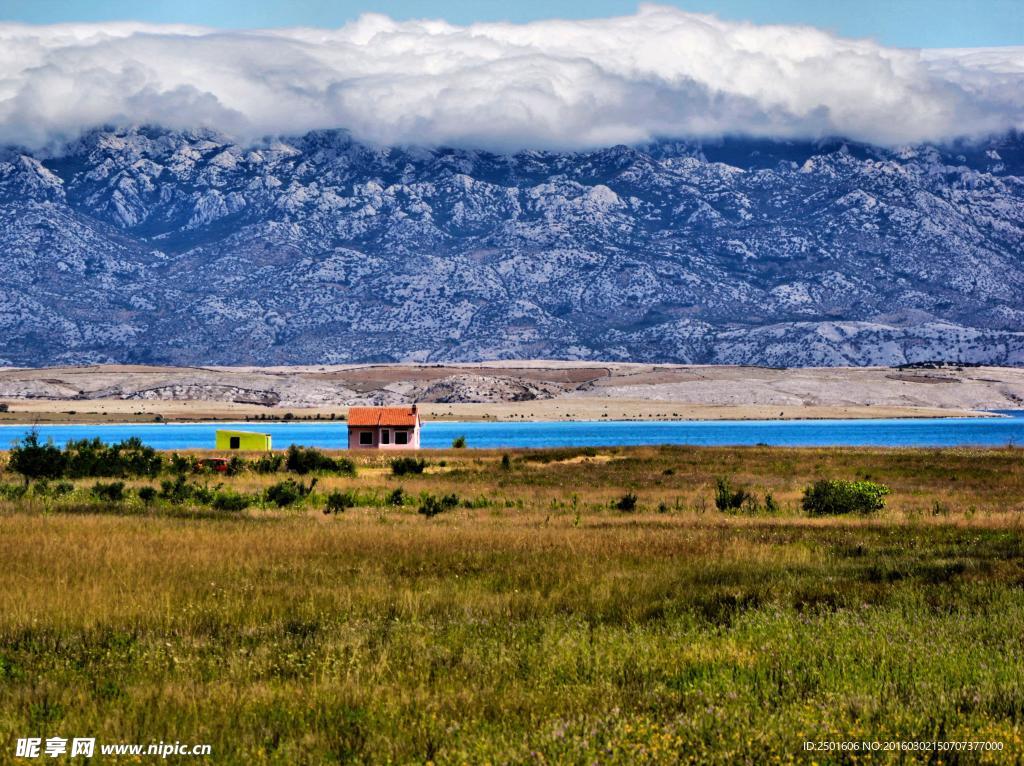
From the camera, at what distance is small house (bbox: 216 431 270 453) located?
285 ft

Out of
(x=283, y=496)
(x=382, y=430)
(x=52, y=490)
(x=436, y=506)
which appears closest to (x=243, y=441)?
(x=382, y=430)

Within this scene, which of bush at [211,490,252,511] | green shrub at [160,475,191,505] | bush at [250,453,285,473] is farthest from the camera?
bush at [250,453,285,473]

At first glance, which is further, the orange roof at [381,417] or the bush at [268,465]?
the orange roof at [381,417]

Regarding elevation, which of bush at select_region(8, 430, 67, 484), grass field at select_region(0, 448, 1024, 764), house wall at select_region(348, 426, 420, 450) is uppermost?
grass field at select_region(0, 448, 1024, 764)

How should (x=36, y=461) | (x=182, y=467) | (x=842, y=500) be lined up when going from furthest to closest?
(x=182, y=467) < (x=36, y=461) < (x=842, y=500)

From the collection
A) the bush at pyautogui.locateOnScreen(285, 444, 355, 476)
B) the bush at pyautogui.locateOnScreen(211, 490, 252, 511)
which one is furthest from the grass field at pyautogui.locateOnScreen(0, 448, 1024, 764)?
the bush at pyautogui.locateOnScreen(285, 444, 355, 476)

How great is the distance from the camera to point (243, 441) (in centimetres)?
8806

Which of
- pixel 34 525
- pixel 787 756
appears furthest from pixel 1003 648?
pixel 34 525

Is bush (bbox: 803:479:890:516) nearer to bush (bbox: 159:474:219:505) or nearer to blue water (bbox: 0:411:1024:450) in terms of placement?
bush (bbox: 159:474:219:505)

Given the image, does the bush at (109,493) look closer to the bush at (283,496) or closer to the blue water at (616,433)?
the bush at (283,496)

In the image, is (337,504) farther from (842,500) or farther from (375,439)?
(375,439)

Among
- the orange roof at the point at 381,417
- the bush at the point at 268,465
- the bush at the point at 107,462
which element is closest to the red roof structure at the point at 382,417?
the orange roof at the point at 381,417

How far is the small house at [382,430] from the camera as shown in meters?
89.4

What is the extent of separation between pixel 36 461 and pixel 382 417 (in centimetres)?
4227
